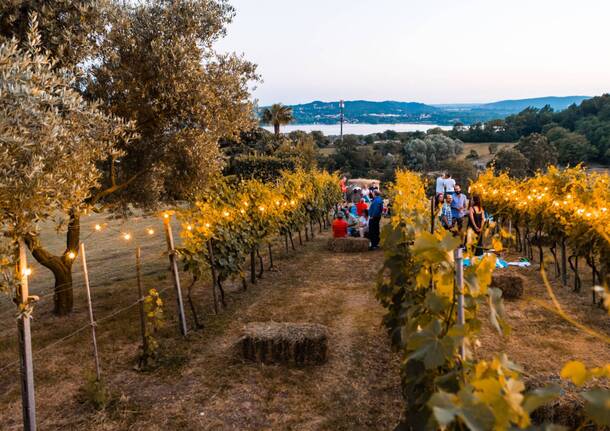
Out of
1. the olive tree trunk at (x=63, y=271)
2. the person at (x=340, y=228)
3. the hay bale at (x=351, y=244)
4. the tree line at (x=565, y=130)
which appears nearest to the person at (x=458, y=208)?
the hay bale at (x=351, y=244)

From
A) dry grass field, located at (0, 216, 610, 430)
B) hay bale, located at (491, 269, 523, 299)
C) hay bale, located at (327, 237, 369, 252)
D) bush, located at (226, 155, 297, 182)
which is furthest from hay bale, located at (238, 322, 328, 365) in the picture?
bush, located at (226, 155, 297, 182)

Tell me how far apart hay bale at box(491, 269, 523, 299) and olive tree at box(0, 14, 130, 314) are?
7.41 meters

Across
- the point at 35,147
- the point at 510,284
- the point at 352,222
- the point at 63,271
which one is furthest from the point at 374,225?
the point at 35,147

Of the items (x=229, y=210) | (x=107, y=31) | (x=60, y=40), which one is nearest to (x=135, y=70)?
(x=107, y=31)

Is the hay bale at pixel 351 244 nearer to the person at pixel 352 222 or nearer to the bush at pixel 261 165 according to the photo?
the person at pixel 352 222

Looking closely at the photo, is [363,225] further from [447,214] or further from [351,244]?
[447,214]

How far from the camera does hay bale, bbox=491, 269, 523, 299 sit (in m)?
8.61

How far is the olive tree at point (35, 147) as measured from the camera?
4.66 m

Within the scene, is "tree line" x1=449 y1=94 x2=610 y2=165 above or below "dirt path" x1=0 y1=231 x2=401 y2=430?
above

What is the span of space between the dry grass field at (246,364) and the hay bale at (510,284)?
0.65 feet

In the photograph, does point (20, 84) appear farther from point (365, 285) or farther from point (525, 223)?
point (525, 223)

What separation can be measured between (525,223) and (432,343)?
11.0 meters

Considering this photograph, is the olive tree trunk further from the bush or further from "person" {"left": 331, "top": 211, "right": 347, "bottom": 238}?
the bush

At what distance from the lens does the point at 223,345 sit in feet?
22.6
